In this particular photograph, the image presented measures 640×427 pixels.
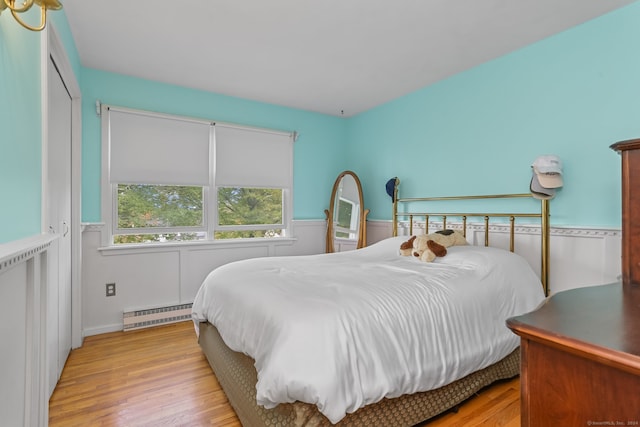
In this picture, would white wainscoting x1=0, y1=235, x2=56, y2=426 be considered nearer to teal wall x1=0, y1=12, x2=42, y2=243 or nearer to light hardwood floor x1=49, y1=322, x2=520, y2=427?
teal wall x1=0, y1=12, x2=42, y2=243

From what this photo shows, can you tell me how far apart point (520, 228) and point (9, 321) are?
2.95 m

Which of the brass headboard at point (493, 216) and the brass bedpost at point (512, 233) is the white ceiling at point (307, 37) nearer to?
the brass headboard at point (493, 216)

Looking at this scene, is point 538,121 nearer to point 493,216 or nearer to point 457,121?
point 457,121

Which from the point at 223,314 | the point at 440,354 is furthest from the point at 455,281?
the point at 223,314

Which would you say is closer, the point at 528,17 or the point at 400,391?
the point at 400,391

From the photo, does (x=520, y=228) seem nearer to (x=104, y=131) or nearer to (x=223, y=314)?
(x=223, y=314)

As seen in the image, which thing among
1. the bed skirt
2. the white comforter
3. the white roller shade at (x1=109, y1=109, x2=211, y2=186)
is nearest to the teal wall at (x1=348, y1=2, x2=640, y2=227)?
the white comforter

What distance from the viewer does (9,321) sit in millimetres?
926

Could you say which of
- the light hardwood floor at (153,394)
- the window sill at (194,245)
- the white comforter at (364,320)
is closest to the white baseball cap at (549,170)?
the white comforter at (364,320)

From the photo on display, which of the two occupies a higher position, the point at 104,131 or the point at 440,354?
the point at 104,131

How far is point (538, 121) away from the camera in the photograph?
7.86ft

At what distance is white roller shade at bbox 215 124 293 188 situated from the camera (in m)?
3.47

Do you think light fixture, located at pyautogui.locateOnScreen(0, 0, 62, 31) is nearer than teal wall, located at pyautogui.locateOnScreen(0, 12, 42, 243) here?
Yes

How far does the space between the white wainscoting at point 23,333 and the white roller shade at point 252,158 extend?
2.32 m
